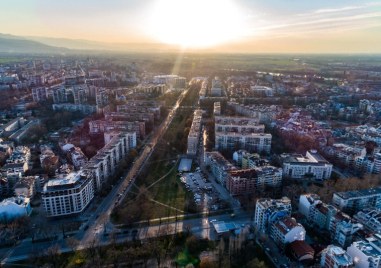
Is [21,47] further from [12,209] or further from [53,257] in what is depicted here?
[53,257]

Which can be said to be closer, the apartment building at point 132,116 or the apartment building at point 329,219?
the apartment building at point 329,219

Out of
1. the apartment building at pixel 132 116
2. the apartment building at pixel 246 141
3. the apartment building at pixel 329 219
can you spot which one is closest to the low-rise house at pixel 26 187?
the apartment building at pixel 132 116

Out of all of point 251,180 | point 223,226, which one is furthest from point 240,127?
point 223,226

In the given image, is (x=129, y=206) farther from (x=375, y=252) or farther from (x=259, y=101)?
(x=259, y=101)

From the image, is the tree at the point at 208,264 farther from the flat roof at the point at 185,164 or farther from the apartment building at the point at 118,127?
the apartment building at the point at 118,127

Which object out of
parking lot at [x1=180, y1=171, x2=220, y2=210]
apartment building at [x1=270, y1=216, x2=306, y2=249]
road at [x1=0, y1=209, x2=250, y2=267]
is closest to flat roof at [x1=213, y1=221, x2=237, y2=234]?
road at [x1=0, y1=209, x2=250, y2=267]

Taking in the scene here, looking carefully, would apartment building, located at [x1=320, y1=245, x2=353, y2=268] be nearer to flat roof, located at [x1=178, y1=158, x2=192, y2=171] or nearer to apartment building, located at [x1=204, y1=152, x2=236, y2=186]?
apartment building, located at [x1=204, y1=152, x2=236, y2=186]

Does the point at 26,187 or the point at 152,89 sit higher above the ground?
the point at 152,89

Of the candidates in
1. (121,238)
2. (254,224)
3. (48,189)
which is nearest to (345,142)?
(254,224)
